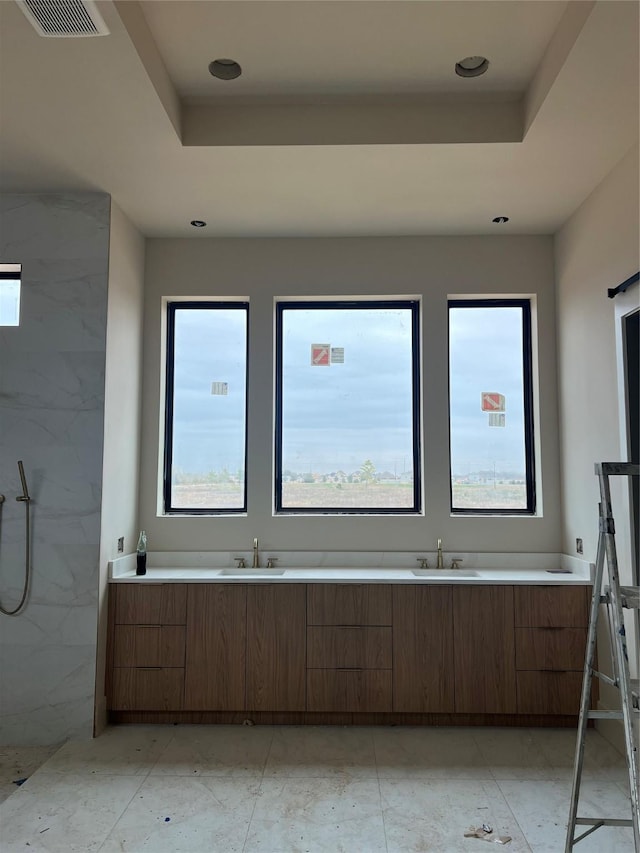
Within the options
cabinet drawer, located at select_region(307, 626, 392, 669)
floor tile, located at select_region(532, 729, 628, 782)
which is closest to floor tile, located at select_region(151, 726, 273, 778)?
cabinet drawer, located at select_region(307, 626, 392, 669)

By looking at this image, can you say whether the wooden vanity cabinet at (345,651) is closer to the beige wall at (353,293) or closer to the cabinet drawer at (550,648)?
the cabinet drawer at (550,648)

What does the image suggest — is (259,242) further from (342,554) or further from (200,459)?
(342,554)

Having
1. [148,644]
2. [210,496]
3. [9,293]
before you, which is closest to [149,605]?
[148,644]

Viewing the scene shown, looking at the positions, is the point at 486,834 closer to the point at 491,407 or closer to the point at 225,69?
the point at 491,407

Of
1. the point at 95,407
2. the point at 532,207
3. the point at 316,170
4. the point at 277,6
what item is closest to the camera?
the point at 277,6

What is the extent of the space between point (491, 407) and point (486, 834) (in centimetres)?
251

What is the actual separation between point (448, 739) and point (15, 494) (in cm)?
279

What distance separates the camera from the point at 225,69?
2.75m

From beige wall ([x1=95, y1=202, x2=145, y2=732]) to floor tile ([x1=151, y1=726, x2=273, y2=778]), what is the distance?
522mm

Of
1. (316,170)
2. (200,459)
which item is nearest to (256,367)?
(200,459)

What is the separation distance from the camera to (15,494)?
11.1 feet

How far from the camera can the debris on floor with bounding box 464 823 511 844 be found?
2361 millimetres

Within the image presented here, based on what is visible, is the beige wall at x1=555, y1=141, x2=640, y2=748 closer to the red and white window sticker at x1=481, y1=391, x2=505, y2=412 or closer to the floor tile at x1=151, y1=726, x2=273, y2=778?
the red and white window sticker at x1=481, y1=391, x2=505, y2=412

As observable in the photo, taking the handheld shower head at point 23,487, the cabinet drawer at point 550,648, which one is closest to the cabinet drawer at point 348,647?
the cabinet drawer at point 550,648
